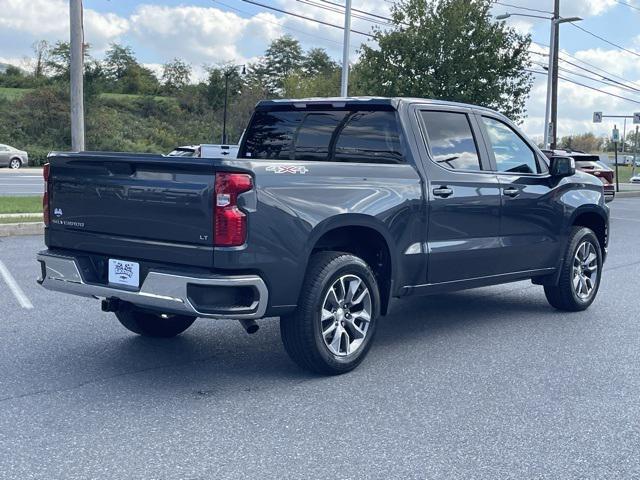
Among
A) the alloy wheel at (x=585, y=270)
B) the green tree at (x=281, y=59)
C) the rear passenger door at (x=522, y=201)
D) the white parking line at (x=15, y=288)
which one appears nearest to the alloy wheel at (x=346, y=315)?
the rear passenger door at (x=522, y=201)

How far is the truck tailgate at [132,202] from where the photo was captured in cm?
466

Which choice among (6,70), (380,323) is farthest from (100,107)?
(380,323)

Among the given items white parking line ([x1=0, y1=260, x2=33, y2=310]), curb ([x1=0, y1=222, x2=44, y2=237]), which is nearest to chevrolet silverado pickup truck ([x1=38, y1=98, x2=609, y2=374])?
white parking line ([x1=0, y1=260, x2=33, y2=310])

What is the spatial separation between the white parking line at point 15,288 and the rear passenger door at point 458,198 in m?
3.79

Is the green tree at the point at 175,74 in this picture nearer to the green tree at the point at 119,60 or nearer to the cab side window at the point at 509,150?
the green tree at the point at 119,60

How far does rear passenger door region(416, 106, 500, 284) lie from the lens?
6059 millimetres

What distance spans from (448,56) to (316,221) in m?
26.2

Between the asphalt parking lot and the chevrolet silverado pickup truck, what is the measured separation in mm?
428

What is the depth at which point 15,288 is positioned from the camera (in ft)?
26.7

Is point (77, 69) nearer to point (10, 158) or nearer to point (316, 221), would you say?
point (316, 221)

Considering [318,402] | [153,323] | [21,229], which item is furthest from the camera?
[21,229]

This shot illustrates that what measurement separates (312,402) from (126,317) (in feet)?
6.60

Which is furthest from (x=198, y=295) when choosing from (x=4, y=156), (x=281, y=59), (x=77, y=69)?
(x=281, y=59)

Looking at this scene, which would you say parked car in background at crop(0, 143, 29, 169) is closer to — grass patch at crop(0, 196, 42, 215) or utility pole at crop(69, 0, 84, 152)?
grass patch at crop(0, 196, 42, 215)
